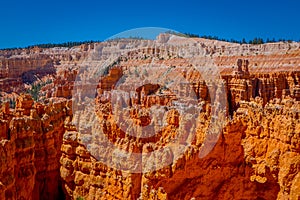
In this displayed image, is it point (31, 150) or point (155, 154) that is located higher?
point (155, 154)

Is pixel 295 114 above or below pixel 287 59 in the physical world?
below

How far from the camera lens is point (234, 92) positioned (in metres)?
25.0

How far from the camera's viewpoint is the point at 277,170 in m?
10.8

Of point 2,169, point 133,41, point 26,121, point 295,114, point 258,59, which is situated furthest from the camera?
point 133,41

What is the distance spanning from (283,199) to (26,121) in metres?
8.33

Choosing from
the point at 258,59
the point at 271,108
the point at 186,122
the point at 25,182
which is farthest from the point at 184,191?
the point at 258,59

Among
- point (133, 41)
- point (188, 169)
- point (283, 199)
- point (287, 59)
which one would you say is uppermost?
point (133, 41)

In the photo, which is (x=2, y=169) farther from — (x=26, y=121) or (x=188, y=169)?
(x=188, y=169)

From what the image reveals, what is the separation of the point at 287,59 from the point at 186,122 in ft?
124

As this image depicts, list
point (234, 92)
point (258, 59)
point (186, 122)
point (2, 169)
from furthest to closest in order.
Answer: point (258, 59)
point (234, 92)
point (186, 122)
point (2, 169)

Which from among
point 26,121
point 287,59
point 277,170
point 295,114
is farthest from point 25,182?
point 287,59

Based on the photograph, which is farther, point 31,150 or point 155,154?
point 31,150

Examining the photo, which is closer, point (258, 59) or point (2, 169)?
point (2, 169)

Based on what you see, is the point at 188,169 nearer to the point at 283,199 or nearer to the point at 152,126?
the point at 152,126
